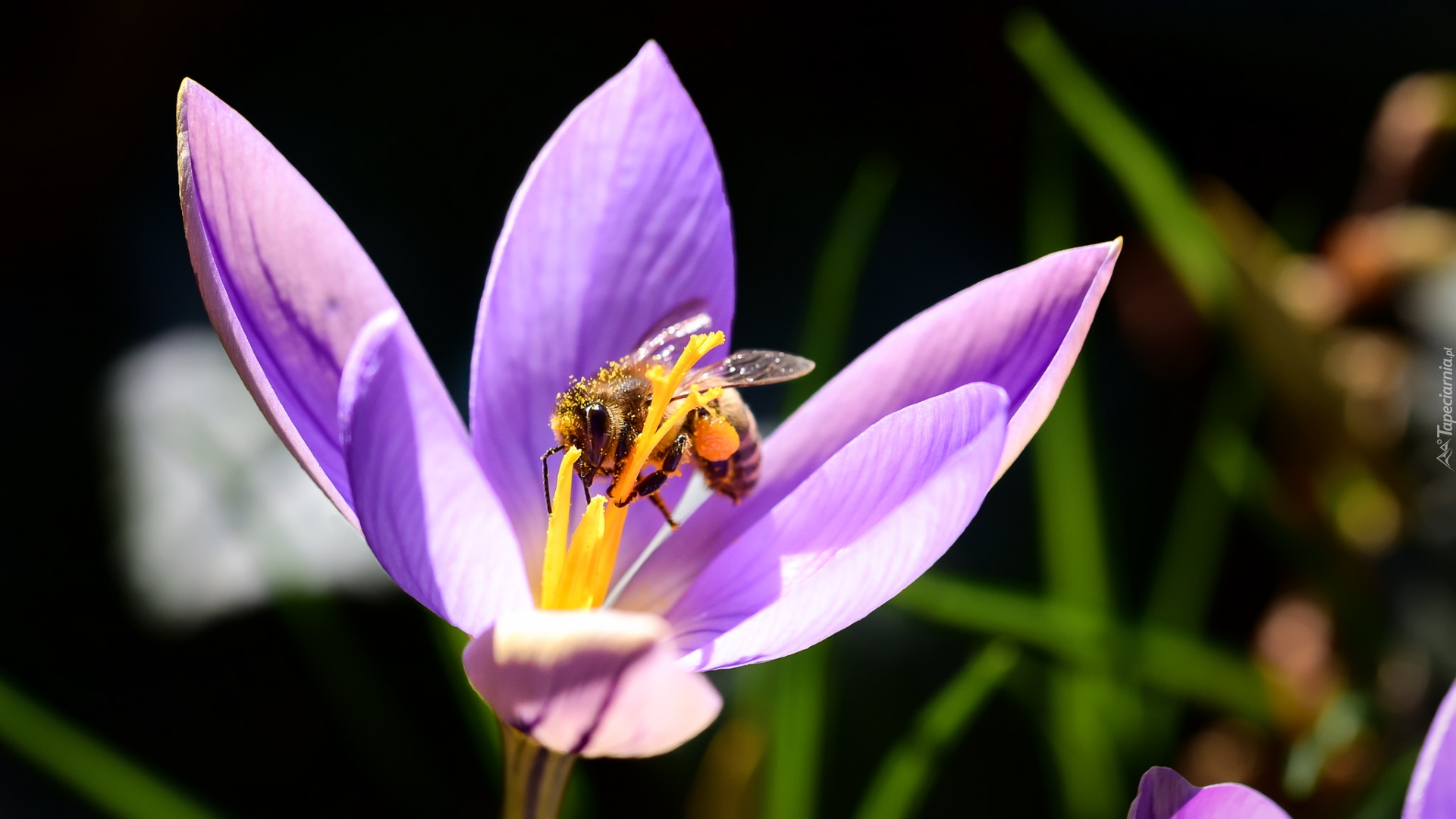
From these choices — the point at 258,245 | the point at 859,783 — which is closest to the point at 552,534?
the point at 258,245

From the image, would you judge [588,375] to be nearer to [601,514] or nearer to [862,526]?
[601,514]

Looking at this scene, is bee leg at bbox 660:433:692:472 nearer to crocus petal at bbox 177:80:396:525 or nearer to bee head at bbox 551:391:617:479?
bee head at bbox 551:391:617:479

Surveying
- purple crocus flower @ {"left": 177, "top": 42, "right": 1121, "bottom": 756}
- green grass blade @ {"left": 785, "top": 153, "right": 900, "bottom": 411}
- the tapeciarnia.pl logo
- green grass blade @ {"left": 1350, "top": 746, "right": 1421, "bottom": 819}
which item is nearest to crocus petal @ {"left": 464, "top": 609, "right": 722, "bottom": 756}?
purple crocus flower @ {"left": 177, "top": 42, "right": 1121, "bottom": 756}

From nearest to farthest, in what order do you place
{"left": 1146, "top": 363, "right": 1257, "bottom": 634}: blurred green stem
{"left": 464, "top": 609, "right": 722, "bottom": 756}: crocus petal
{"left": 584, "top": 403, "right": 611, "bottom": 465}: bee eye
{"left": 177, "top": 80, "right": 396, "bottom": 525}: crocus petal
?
{"left": 464, "top": 609, "right": 722, "bottom": 756}: crocus petal
{"left": 177, "top": 80, "right": 396, "bottom": 525}: crocus petal
{"left": 584, "top": 403, "right": 611, "bottom": 465}: bee eye
{"left": 1146, "top": 363, "right": 1257, "bottom": 634}: blurred green stem

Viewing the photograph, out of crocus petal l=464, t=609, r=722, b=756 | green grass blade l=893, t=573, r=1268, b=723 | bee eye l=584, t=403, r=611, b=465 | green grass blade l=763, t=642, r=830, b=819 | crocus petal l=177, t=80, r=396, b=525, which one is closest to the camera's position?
crocus petal l=464, t=609, r=722, b=756

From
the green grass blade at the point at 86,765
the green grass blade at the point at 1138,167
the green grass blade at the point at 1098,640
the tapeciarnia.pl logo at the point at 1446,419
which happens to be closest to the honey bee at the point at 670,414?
the green grass blade at the point at 1098,640

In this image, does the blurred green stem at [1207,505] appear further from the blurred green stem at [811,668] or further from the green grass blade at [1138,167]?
the blurred green stem at [811,668]
